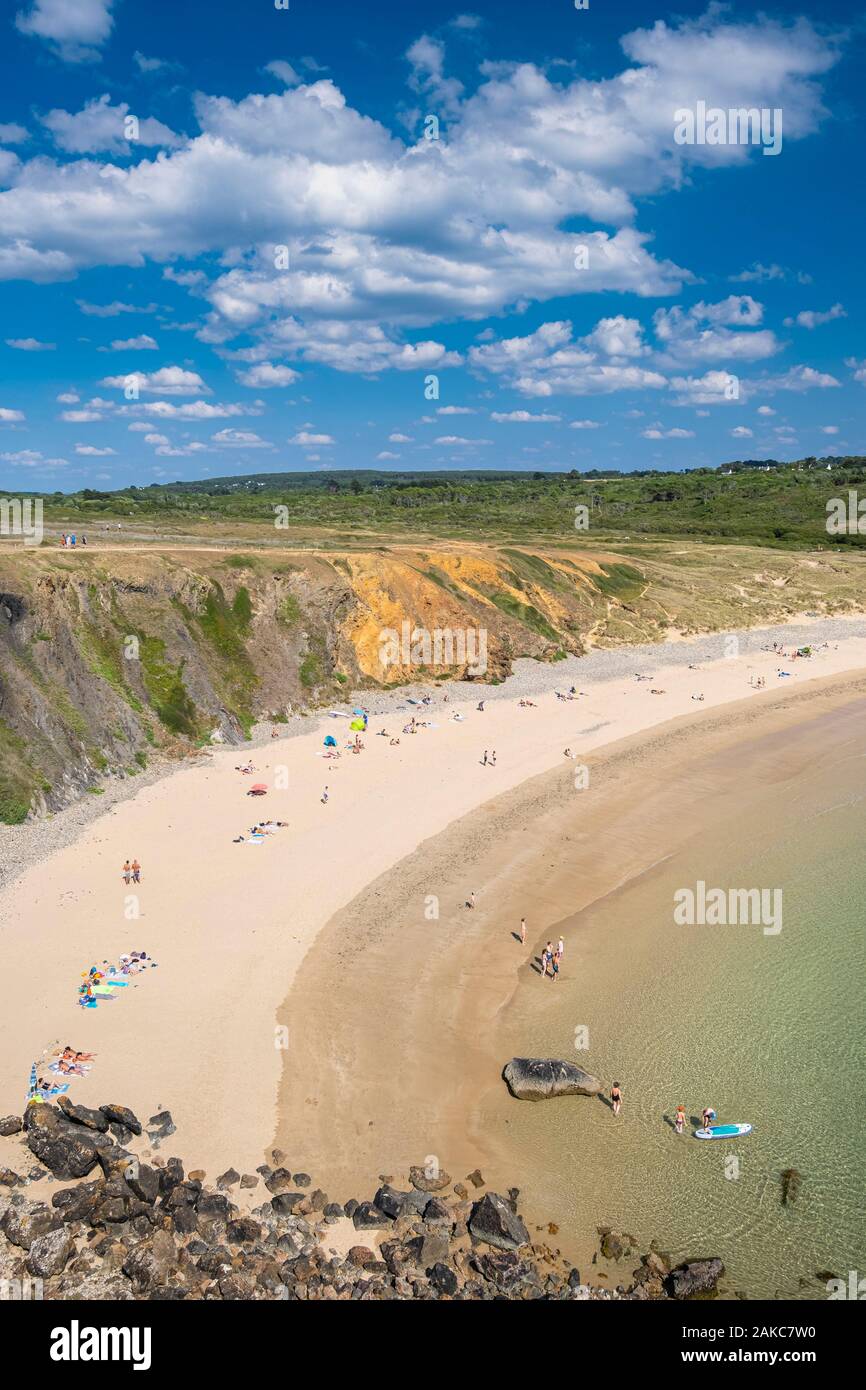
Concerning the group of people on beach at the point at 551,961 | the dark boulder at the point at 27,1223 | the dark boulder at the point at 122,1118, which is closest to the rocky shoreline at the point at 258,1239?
the dark boulder at the point at 27,1223

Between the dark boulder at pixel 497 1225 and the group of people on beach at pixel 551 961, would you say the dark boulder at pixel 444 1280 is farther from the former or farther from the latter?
the group of people on beach at pixel 551 961

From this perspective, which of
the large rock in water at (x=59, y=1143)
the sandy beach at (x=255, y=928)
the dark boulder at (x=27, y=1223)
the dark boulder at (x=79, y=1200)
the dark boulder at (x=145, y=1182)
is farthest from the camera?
the sandy beach at (x=255, y=928)

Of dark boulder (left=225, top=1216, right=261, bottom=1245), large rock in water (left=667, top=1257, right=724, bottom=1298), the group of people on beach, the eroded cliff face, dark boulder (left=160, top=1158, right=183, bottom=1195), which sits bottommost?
large rock in water (left=667, top=1257, right=724, bottom=1298)

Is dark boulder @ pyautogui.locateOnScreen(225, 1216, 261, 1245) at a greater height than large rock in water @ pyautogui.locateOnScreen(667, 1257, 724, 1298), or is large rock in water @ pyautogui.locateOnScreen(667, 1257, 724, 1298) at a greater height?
dark boulder @ pyautogui.locateOnScreen(225, 1216, 261, 1245)

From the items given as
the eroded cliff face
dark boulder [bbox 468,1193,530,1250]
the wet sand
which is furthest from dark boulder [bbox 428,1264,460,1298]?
the eroded cliff face

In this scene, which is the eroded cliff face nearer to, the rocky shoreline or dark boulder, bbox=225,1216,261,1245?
the rocky shoreline

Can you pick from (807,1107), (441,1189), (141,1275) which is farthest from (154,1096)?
(807,1107)

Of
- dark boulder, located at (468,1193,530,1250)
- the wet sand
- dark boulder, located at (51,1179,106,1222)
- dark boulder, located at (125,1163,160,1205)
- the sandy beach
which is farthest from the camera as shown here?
the sandy beach
